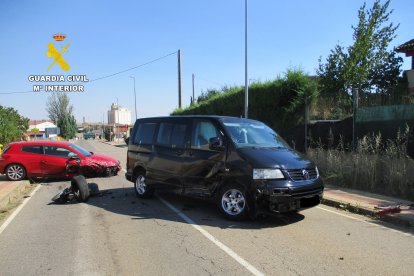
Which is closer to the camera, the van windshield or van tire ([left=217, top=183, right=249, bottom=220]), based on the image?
van tire ([left=217, top=183, right=249, bottom=220])

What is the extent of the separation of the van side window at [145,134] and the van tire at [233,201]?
298 cm

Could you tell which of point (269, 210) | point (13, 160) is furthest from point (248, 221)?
point (13, 160)

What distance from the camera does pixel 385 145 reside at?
38.7ft

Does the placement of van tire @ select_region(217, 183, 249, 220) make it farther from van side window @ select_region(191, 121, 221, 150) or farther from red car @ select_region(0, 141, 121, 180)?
red car @ select_region(0, 141, 121, 180)

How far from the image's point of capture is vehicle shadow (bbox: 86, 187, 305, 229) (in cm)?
738

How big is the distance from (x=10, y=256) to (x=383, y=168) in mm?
9023

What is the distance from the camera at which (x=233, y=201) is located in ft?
24.4

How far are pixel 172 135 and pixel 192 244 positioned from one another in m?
3.53

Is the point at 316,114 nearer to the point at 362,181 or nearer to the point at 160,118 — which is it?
the point at 362,181

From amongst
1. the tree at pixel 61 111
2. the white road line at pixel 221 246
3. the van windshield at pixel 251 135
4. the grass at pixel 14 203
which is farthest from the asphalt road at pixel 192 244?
the tree at pixel 61 111

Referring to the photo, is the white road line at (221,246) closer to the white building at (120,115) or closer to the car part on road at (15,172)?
the car part on road at (15,172)

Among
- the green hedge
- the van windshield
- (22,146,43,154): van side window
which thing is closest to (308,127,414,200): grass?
the van windshield

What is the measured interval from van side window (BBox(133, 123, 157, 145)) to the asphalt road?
1.82 metres

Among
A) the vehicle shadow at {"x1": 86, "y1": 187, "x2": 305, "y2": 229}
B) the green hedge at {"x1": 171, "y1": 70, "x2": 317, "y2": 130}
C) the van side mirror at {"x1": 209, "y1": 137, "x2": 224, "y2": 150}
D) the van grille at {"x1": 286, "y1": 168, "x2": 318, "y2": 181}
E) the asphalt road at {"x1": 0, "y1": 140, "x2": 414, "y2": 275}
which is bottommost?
the asphalt road at {"x1": 0, "y1": 140, "x2": 414, "y2": 275}
